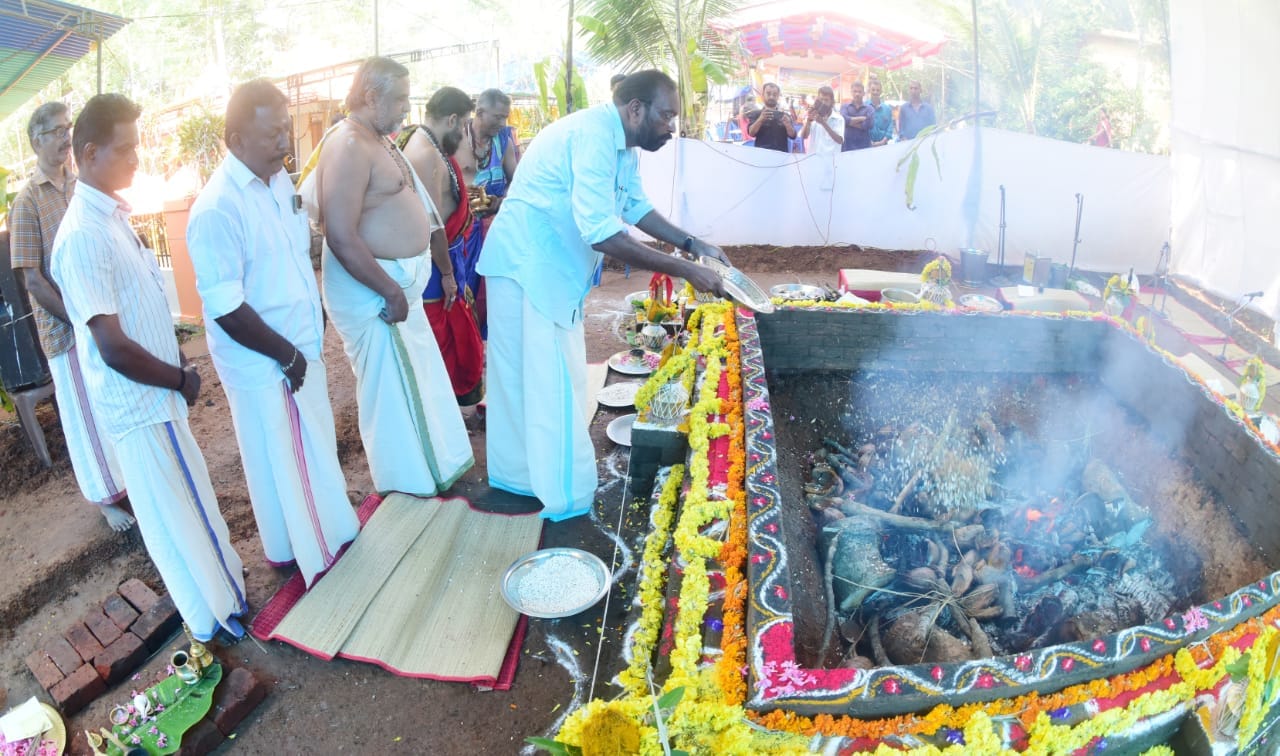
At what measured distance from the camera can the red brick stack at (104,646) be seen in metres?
2.66

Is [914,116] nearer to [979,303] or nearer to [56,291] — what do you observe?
[979,303]

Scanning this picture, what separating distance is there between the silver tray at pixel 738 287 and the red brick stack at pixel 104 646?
8.83 ft

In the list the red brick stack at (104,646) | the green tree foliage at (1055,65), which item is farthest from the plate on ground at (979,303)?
the green tree foliage at (1055,65)

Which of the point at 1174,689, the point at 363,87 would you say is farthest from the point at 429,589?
the point at 1174,689

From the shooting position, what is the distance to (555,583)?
305 centimetres

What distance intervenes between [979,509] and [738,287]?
156 centimetres

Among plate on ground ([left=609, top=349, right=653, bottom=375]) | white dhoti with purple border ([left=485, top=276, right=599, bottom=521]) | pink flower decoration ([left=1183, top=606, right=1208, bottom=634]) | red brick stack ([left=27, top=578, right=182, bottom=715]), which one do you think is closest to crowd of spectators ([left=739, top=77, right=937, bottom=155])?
plate on ground ([left=609, top=349, right=653, bottom=375])

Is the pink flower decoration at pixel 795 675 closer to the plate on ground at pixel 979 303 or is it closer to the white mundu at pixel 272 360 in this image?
the white mundu at pixel 272 360

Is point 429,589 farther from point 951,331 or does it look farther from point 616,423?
point 951,331

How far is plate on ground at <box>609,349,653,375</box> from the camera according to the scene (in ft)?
17.4

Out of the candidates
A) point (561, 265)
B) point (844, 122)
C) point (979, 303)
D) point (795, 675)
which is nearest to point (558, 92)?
point (844, 122)

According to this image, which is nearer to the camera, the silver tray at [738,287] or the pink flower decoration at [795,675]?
the pink flower decoration at [795,675]

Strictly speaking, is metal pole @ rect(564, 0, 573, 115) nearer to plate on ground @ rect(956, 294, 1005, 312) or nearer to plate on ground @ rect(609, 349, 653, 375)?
plate on ground @ rect(609, 349, 653, 375)

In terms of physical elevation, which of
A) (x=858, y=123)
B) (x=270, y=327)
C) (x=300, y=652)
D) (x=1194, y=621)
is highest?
(x=858, y=123)
